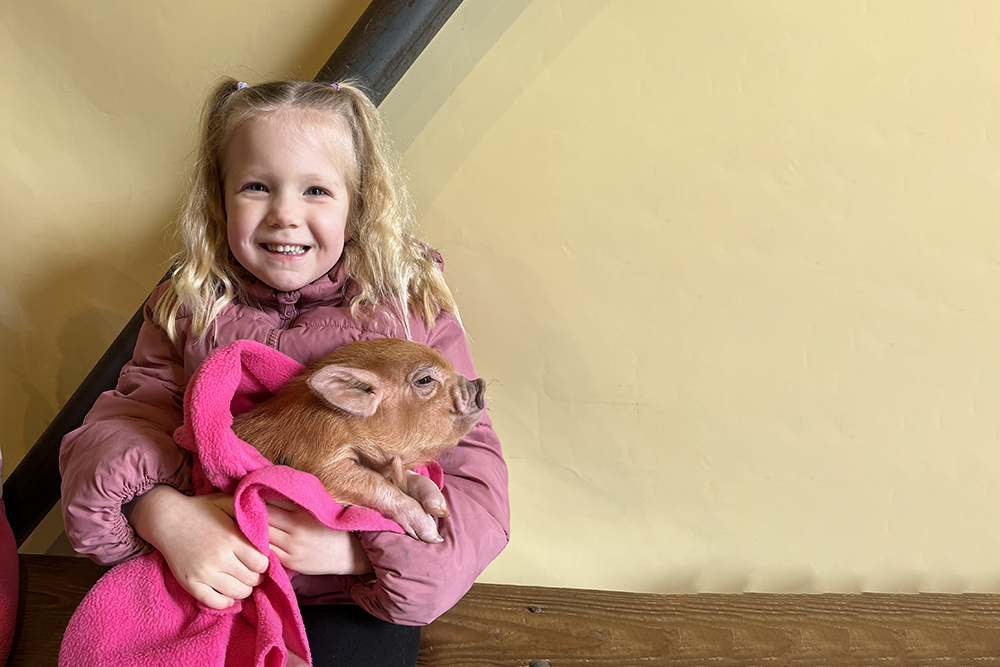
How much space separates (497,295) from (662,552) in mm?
675

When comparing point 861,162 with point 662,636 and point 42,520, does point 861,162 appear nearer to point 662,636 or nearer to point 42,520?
point 662,636

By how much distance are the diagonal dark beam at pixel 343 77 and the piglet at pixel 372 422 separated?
0.59m

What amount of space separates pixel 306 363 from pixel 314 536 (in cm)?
28

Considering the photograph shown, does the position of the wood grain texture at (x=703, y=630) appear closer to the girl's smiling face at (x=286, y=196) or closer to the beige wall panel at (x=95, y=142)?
the girl's smiling face at (x=286, y=196)

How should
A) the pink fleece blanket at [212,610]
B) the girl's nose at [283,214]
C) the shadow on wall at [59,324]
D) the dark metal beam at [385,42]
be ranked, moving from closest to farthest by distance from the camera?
1. the pink fleece blanket at [212,610]
2. the girl's nose at [283,214]
3. the dark metal beam at [385,42]
4. the shadow on wall at [59,324]

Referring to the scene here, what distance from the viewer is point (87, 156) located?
1.49 m

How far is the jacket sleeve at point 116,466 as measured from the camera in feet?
3.20

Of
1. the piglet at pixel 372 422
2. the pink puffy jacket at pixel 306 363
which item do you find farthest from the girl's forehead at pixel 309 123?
the piglet at pixel 372 422

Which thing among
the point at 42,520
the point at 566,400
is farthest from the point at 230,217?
the point at 42,520

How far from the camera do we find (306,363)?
3.64ft

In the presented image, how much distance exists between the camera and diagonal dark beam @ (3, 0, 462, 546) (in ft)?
4.14

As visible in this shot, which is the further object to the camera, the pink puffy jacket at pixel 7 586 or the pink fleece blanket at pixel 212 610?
the pink puffy jacket at pixel 7 586

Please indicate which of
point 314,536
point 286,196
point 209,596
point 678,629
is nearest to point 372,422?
point 314,536

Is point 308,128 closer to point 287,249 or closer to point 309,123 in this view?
point 309,123
